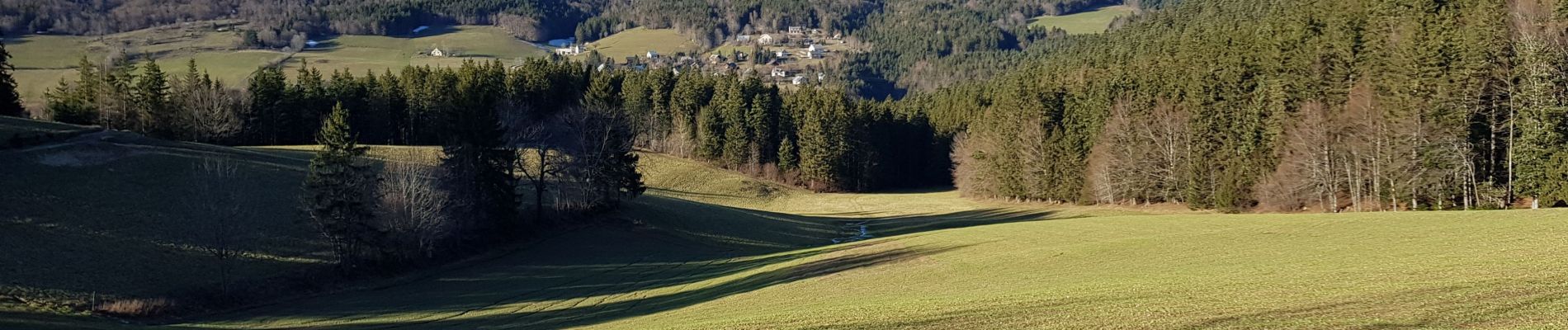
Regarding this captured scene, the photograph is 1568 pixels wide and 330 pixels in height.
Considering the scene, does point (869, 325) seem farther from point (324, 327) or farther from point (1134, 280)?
point (324, 327)

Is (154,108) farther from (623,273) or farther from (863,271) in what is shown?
(863,271)

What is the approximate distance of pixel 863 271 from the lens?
37.8 m

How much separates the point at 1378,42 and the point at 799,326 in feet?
172

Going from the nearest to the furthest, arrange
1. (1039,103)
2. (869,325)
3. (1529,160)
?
(869,325)
(1529,160)
(1039,103)

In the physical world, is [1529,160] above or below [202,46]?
below

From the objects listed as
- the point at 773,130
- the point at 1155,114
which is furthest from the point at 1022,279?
the point at 773,130

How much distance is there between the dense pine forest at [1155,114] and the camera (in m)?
48.8

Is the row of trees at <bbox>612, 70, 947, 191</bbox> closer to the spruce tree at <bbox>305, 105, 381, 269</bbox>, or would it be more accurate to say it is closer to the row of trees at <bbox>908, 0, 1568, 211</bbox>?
the row of trees at <bbox>908, 0, 1568, 211</bbox>

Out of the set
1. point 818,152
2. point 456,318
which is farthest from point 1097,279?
point 818,152

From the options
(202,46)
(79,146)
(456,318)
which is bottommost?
(456,318)

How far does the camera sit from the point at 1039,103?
85062mm

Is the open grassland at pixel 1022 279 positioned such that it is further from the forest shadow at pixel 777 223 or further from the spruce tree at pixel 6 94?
the spruce tree at pixel 6 94

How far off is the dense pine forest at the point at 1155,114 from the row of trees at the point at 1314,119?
0.15m

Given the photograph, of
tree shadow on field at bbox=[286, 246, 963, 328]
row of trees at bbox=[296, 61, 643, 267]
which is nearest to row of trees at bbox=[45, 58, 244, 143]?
row of trees at bbox=[296, 61, 643, 267]
